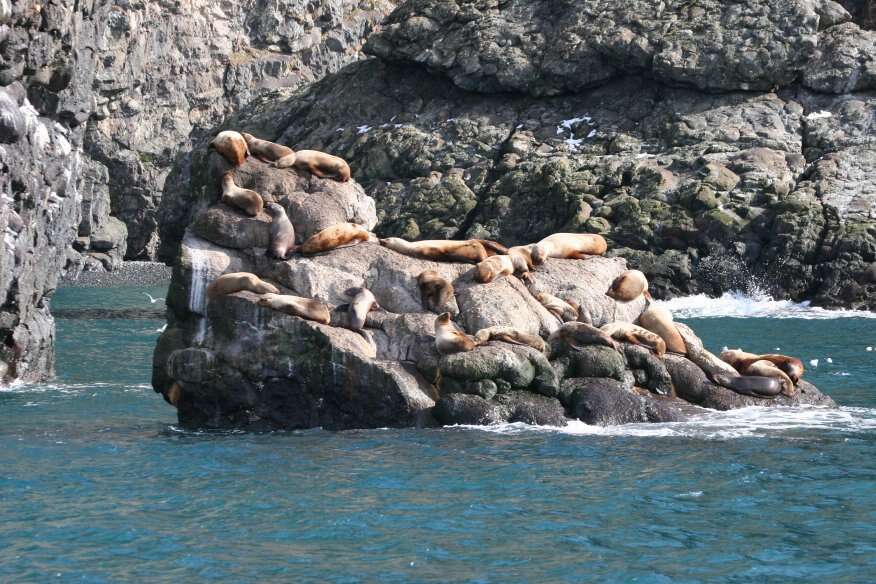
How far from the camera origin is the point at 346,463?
15.9 meters

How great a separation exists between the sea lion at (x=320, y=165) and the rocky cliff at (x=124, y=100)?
292 inches

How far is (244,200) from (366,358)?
13.0ft

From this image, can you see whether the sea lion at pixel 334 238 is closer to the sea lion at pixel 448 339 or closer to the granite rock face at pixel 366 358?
the granite rock face at pixel 366 358

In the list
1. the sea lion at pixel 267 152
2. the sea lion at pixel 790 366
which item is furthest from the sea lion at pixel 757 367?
the sea lion at pixel 267 152

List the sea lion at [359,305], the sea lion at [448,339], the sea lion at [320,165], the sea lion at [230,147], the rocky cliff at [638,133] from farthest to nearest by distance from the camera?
the rocky cliff at [638,133] → the sea lion at [320,165] → the sea lion at [230,147] → the sea lion at [359,305] → the sea lion at [448,339]

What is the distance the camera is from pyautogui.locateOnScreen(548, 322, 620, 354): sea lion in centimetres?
1962

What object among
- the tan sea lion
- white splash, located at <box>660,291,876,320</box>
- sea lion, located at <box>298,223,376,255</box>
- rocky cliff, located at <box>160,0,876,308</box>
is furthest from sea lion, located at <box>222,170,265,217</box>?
rocky cliff, located at <box>160,0,876,308</box>

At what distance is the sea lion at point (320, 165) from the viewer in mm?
21969

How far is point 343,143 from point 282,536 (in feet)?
199

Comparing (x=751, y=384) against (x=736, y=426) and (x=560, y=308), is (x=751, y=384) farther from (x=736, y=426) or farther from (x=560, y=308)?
(x=560, y=308)

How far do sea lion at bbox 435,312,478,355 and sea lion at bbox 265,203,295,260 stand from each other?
9.78 feet

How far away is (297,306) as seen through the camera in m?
18.8

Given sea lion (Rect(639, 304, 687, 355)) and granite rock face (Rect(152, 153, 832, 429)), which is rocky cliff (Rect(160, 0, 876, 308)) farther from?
granite rock face (Rect(152, 153, 832, 429))

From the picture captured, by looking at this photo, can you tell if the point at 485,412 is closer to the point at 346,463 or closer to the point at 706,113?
the point at 346,463
